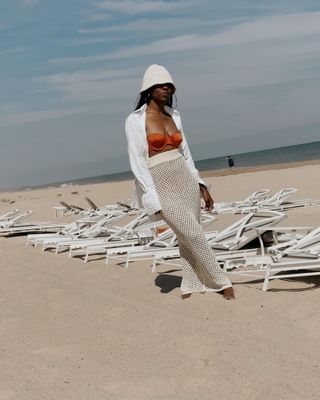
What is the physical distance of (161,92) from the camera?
419 centimetres

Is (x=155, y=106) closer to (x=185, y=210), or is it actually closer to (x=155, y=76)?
(x=155, y=76)

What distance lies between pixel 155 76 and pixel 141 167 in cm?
68

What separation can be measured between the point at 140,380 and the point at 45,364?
24.3 inches

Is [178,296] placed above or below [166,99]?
below

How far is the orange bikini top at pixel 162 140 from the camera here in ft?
13.6

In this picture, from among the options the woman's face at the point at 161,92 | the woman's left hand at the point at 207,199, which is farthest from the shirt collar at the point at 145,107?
the woman's left hand at the point at 207,199

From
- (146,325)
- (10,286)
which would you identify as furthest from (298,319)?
(10,286)

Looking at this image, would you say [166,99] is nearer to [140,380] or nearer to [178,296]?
[178,296]

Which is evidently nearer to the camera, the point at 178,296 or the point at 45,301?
the point at 178,296

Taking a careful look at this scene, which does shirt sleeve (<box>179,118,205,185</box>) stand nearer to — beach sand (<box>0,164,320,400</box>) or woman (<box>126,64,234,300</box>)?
woman (<box>126,64,234,300</box>)

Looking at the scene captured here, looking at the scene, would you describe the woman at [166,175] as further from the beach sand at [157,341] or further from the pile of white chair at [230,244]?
the pile of white chair at [230,244]

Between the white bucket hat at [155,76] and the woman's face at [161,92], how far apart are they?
4 cm

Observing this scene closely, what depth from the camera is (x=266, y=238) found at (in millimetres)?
5746

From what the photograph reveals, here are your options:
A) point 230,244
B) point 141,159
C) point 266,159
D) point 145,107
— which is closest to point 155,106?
point 145,107
